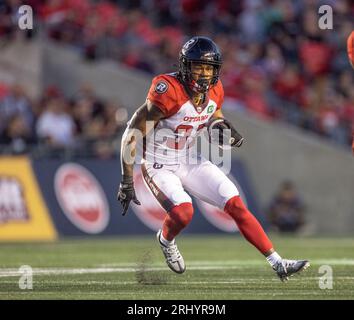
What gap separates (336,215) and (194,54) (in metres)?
9.79

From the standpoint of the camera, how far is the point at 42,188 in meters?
16.3

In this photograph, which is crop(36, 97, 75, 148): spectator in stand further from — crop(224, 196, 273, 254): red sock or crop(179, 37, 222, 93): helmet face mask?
crop(224, 196, 273, 254): red sock

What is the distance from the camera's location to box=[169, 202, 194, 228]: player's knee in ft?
30.3

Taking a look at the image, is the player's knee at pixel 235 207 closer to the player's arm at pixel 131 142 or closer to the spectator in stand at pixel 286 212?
the player's arm at pixel 131 142

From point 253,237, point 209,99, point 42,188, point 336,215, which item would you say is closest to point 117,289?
point 253,237

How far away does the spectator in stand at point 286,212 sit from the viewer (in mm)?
17828

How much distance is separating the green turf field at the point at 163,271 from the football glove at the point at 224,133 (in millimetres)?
1173

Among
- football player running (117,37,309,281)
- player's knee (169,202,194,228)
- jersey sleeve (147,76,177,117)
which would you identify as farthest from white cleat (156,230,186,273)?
jersey sleeve (147,76,177,117)

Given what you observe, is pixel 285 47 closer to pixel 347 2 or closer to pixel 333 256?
pixel 347 2

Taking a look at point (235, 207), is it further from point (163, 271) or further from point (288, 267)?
point (163, 271)

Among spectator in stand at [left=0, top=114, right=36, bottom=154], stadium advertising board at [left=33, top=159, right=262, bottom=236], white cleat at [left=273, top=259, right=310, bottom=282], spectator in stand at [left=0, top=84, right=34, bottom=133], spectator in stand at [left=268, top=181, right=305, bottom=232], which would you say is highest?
spectator in stand at [left=0, top=84, right=34, bottom=133]

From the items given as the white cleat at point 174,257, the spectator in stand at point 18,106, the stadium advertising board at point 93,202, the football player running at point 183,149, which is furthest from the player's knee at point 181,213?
the spectator in stand at point 18,106
